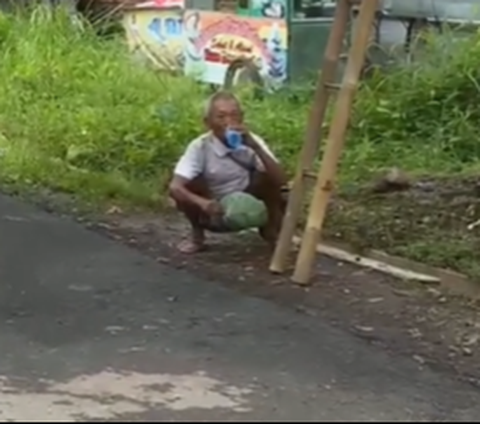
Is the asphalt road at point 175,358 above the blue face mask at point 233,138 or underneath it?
underneath

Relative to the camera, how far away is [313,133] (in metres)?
7.43

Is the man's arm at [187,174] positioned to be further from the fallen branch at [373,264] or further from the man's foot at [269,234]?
the fallen branch at [373,264]

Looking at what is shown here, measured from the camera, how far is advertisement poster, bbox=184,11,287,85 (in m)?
13.8

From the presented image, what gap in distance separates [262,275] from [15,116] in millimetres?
5460

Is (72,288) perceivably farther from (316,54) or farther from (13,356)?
(316,54)

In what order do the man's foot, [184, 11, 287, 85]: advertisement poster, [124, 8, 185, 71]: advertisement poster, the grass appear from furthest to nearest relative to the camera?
[124, 8, 185, 71]: advertisement poster, [184, 11, 287, 85]: advertisement poster, the grass, the man's foot

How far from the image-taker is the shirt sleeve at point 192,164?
25.3ft

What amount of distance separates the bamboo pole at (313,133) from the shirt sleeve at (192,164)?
0.54 m

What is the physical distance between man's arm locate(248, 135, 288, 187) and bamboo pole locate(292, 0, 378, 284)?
1.42ft

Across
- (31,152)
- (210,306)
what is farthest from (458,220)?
(31,152)

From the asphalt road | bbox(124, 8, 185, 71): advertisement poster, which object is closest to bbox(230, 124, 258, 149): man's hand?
the asphalt road

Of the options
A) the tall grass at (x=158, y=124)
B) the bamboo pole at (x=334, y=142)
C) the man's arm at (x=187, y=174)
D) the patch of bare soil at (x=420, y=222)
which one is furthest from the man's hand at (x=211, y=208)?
the tall grass at (x=158, y=124)

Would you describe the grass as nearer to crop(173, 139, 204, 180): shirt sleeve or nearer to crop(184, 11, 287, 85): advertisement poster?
crop(184, 11, 287, 85): advertisement poster

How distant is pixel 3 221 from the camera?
8.83 metres
